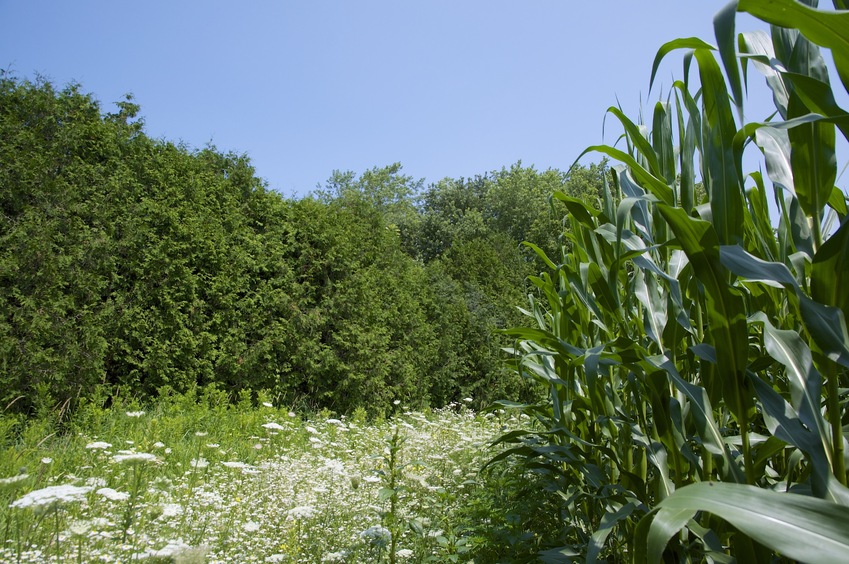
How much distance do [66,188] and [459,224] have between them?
29382 millimetres

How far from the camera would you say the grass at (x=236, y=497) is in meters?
2.22

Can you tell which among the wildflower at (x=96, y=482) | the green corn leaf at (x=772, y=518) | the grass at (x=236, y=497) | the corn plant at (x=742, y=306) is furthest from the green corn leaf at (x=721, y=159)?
the wildflower at (x=96, y=482)

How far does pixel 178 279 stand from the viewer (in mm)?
6613

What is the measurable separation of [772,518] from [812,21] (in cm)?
69

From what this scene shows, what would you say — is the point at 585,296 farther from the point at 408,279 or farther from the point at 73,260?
the point at 408,279

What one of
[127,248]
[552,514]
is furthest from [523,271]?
[552,514]

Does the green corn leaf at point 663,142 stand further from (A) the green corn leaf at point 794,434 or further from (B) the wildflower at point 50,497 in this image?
(B) the wildflower at point 50,497

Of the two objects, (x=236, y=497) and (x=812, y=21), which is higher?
(x=812, y=21)

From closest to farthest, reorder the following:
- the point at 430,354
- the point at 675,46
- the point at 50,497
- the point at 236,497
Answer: the point at 675,46, the point at 50,497, the point at 236,497, the point at 430,354

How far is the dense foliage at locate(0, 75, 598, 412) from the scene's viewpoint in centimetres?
555

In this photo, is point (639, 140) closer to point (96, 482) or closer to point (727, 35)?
point (727, 35)

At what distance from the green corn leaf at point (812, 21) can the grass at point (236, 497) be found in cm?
179

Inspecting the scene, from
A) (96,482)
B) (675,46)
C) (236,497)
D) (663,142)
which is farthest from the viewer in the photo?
(236,497)

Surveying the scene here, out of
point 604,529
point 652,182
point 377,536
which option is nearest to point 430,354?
point 377,536
